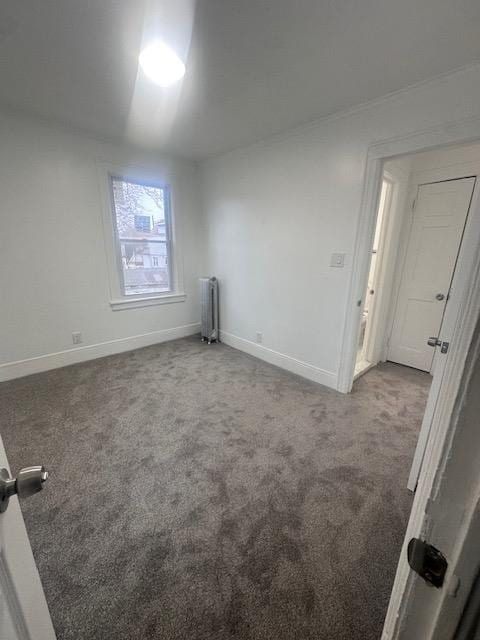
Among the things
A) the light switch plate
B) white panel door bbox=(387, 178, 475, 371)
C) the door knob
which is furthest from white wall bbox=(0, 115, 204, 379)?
white panel door bbox=(387, 178, 475, 371)

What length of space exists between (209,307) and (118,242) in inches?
54.8

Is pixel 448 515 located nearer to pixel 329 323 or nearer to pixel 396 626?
pixel 396 626

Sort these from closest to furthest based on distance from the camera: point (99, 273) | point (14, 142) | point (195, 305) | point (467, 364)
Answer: point (467, 364) → point (14, 142) → point (99, 273) → point (195, 305)

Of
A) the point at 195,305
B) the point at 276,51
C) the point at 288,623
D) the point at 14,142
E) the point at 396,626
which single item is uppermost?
the point at 276,51

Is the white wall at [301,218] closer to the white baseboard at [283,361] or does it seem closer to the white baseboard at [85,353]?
the white baseboard at [283,361]

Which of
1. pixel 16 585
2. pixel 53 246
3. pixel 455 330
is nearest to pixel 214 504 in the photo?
pixel 16 585

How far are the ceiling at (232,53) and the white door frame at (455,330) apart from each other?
39 centimetres

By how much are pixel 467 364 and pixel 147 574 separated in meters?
1.48

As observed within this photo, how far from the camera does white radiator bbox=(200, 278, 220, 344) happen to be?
144 inches

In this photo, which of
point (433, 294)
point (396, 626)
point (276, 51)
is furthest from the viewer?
point (433, 294)

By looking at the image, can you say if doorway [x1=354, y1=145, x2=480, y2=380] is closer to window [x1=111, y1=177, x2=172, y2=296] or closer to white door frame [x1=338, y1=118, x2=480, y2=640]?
white door frame [x1=338, y1=118, x2=480, y2=640]

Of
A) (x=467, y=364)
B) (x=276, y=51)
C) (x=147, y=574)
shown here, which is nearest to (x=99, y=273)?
(x=276, y=51)

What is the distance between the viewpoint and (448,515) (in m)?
0.37

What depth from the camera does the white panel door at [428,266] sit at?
2.65 meters
